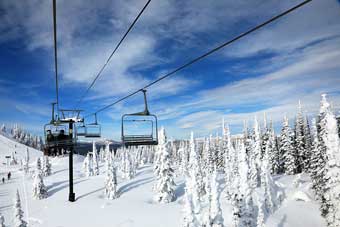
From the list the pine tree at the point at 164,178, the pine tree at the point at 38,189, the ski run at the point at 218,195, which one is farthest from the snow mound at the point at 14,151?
the pine tree at the point at 164,178

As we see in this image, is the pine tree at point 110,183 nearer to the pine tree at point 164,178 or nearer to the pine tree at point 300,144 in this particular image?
the pine tree at point 164,178

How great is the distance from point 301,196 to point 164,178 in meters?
24.0

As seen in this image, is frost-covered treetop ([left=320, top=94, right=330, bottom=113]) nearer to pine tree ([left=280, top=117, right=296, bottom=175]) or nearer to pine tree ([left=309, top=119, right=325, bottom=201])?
pine tree ([left=309, top=119, right=325, bottom=201])

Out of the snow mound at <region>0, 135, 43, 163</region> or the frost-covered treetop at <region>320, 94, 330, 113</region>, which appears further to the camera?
the snow mound at <region>0, 135, 43, 163</region>

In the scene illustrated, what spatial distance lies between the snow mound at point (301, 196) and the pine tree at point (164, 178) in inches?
852

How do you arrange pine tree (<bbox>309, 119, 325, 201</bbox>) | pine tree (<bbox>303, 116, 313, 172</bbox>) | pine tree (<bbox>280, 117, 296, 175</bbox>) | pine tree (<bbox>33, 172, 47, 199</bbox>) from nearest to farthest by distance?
pine tree (<bbox>309, 119, 325, 201</bbox>)
pine tree (<bbox>33, 172, 47, 199</bbox>)
pine tree (<bbox>303, 116, 313, 172</bbox>)
pine tree (<bbox>280, 117, 296, 175</bbox>)

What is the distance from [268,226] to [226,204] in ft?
24.1

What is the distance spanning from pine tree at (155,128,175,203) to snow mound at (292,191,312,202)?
21638 millimetres

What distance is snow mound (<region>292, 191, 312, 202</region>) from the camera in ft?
154

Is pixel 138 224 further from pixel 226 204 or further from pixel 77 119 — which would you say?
pixel 77 119

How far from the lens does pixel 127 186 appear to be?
200 ft

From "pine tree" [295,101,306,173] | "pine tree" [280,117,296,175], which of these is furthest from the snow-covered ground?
"pine tree" [295,101,306,173]

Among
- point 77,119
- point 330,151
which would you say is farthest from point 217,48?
point 330,151

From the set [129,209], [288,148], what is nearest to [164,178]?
[129,209]
